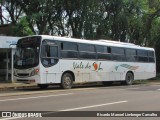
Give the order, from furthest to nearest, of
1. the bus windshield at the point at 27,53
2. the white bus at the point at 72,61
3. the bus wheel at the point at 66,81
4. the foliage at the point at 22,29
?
the foliage at the point at 22,29 < the bus wheel at the point at 66,81 < the white bus at the point at 72,61 < the bus windshield at the point at 27,53

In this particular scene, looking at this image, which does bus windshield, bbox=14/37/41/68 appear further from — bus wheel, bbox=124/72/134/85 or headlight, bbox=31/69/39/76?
bus wheel, bbox=124/72/134/85

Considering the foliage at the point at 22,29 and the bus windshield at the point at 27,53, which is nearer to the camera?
the bus windshield at the point at 27,53

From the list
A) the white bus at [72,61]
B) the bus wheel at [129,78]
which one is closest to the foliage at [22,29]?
the white bus at [72,61]

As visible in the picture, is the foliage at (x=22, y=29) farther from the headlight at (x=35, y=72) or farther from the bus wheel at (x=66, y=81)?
the headlight at (x=35, y=72)

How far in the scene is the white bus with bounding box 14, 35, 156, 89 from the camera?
896 inches

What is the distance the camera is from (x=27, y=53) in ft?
75.9

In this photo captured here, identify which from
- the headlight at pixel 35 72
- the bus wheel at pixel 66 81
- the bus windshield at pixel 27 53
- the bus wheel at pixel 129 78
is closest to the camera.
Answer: the headlight at pixel 35 72

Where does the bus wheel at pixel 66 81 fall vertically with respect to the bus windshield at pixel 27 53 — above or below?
below

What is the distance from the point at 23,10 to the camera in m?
39.5

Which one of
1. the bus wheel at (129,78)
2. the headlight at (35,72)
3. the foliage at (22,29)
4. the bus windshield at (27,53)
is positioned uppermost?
the foliage at (22,29)

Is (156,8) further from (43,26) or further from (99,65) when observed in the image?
(99,65)

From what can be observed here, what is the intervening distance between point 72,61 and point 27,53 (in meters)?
3.20

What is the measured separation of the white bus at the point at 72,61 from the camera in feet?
74.7

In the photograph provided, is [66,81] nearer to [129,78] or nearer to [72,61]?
[72,61]
